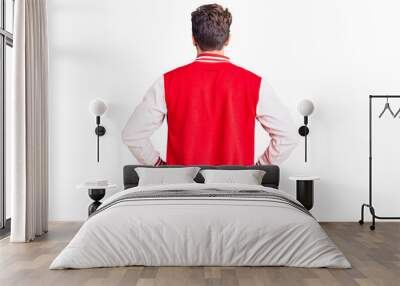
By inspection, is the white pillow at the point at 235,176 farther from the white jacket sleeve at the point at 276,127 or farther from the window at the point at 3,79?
the window at the point at 3,79

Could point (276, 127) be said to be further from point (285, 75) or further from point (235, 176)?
point (235, 176)

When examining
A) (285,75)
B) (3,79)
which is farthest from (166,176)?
(3,79)

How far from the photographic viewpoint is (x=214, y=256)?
13.5 ft

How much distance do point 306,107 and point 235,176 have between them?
1327 mm

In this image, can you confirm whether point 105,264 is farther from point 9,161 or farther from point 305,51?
point 305,51

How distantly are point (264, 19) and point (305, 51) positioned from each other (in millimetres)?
672

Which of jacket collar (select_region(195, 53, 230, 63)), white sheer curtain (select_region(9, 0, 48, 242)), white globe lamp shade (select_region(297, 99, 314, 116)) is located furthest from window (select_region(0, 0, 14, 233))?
white globe lamp shade (select_region(297, 99, 314, 116))

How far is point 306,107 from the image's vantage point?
21.0 feet

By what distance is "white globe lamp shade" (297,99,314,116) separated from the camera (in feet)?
21.0

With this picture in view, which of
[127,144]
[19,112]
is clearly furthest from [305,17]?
[19,112]

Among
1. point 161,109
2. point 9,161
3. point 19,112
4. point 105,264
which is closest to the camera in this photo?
point 105,264

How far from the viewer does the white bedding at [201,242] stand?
407 cm

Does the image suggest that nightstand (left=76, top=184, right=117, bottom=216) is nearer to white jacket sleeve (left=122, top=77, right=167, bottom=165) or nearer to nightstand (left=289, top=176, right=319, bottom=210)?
white jacket sleeve (left=122, top=77, right=167, bottom=165)

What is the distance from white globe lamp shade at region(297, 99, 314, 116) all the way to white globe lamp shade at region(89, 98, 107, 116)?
2458mm
